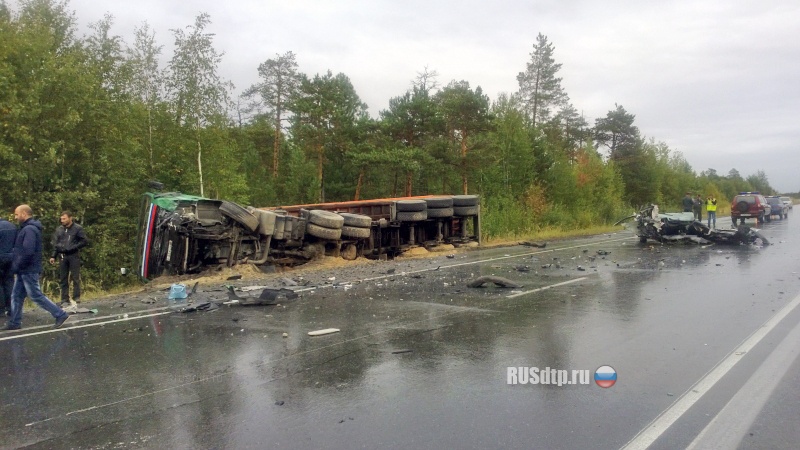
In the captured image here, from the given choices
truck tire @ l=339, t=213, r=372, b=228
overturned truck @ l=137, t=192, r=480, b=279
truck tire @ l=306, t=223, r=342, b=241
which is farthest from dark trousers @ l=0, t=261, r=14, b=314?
truck tire @ l=339, t=213, r=372, b=228

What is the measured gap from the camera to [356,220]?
1566 cm

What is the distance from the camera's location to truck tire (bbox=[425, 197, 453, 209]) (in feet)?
60.3

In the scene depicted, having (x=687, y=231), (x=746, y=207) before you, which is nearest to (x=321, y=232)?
(x=687, y=231)

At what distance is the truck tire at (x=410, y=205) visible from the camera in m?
17.2

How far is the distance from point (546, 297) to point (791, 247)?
43.1ft

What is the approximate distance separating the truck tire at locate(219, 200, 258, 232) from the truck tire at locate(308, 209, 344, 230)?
1907 mm

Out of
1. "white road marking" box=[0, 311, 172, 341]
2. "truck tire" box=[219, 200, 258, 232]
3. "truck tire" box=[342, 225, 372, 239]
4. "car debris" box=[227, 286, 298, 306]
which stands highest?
"truck tire" box=[219, 200, 258, 232]

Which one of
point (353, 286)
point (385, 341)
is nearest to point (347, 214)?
point (353, 286)

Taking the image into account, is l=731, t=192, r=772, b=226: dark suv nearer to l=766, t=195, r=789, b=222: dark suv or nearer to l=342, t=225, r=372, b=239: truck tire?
l=766, t=195, r=789, b=222: dark suv

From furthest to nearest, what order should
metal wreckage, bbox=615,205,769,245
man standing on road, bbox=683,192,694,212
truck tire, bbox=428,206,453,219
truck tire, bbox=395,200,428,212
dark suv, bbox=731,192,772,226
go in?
dark suv, bbox=731,192,772,226, man standing on road, bbox=683,192,694,212, metal wreckage, bbox=615,205,769,245, truck tire, bbox=428,206,453,219, truck tire, bbox=395,200,428,212

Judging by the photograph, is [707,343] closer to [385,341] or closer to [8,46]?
[385,341]

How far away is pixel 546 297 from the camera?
9500 mm

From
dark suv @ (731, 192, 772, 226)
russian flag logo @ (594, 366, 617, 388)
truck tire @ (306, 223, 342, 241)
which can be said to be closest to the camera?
russian flag logo @ (594, 366, 617, 388)

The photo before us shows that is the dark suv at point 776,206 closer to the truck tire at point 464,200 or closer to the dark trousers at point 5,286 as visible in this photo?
the truck tire at point 464,200
